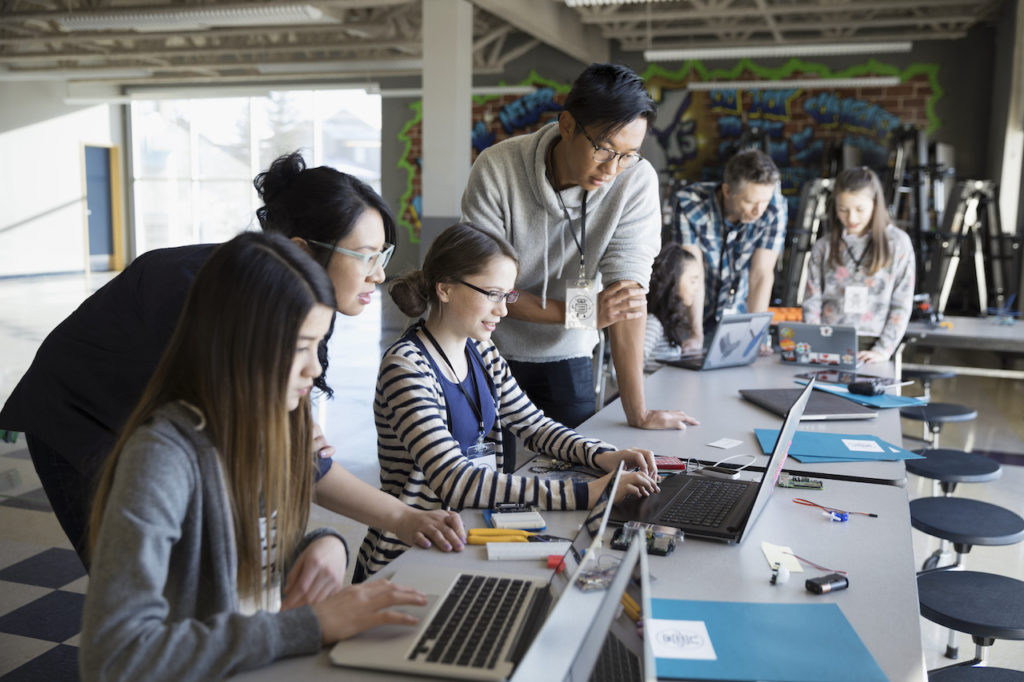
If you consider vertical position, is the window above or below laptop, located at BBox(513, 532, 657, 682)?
above

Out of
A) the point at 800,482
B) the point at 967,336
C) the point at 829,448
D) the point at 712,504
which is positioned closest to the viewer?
the point at 712,504

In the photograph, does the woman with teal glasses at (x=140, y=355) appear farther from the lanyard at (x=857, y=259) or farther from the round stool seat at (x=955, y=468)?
the lanyard at (x=857, y=259)

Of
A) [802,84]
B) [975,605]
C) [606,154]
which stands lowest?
[975,605]

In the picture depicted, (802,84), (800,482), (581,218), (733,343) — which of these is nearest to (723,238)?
(733,343)

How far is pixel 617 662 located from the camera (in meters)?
0.80

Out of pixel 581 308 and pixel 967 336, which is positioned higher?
pixel 581 308

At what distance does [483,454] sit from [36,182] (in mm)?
4702

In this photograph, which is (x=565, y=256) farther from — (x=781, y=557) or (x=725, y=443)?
(x=781, y=557)

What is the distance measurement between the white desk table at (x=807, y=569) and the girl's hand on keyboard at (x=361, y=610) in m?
0.04

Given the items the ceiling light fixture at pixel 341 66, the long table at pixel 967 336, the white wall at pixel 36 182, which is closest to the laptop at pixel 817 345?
the long table at pixel 967 336

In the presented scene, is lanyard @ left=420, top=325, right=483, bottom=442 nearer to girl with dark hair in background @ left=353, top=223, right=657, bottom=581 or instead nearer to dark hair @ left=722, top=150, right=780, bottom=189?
girl with dark hair in background @ left=353, top=223, right=657, bottom=581

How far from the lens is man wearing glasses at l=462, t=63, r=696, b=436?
6.86 feet

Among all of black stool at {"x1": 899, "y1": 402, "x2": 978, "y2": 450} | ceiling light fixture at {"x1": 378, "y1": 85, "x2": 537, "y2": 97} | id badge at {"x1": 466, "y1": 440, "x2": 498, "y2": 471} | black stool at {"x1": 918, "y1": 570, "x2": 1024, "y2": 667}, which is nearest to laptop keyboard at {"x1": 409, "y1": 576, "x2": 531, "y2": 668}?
id badge at {"x1": 466, "y1": 440, "x2": 498, "y2": 471}

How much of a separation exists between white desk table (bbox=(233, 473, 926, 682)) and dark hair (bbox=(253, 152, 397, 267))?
1.80 ft
